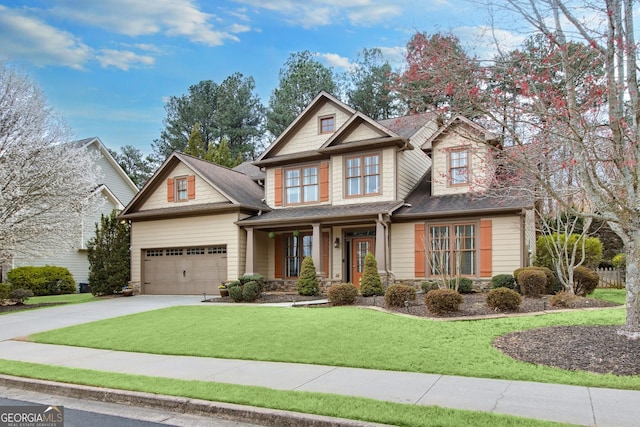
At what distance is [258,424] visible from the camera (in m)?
5.32

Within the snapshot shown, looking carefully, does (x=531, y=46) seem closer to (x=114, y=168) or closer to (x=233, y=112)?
(x=114, y=168)

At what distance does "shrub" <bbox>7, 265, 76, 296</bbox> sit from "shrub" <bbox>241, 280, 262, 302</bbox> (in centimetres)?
1292

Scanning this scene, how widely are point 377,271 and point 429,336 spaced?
7268 mm

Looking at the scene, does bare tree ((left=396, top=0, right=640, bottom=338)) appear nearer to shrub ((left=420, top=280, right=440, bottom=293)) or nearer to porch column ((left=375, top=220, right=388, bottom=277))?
shrub ((left=420, top=280, right=440, bottom=293))

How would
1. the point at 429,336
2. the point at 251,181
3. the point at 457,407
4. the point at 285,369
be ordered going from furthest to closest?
the point at 251,181 < the point at 429,336 < the point at 285,369 < the point at 457,407

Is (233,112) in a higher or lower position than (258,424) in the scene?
higher

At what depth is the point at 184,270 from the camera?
21.2 m

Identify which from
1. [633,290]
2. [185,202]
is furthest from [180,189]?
[633,290]

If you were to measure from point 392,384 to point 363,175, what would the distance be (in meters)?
13.2

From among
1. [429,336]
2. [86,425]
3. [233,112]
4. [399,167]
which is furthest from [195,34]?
[233,112]

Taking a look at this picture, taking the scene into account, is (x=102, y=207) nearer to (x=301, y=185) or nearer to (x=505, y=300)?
(x=301, y=185)

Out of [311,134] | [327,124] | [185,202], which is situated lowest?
[185,202]

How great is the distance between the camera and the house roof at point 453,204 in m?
16.0

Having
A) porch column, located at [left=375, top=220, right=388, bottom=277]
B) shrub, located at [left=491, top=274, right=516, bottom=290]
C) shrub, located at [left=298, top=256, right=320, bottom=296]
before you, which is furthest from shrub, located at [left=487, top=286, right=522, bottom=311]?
shrub, located at [left=298, top=256, right=320, bottom=296]
